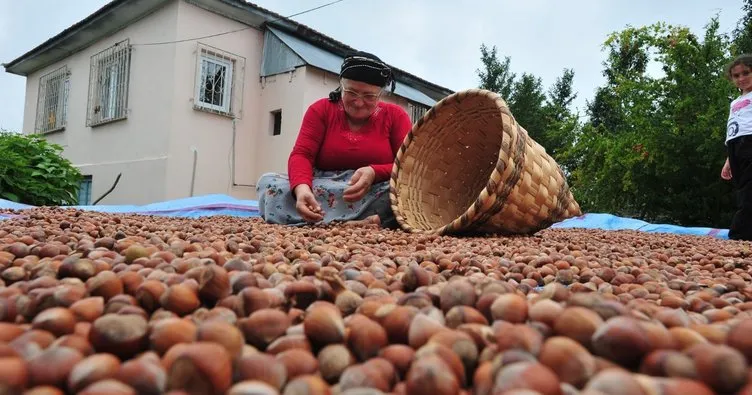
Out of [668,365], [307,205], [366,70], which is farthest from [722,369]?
[366,70]

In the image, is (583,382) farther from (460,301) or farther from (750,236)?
(750,236)

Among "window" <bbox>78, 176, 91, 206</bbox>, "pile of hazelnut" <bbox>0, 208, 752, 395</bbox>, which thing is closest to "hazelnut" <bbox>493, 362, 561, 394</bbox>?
"pile of hazelnut" <bbox>0, 208, 752, 395</bbox>

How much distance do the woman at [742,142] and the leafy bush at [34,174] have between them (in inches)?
243

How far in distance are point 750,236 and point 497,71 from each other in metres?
15.5

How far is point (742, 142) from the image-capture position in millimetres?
3559

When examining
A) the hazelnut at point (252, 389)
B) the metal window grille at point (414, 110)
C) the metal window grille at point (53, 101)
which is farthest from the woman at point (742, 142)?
the metal window grille at point (53, 101)

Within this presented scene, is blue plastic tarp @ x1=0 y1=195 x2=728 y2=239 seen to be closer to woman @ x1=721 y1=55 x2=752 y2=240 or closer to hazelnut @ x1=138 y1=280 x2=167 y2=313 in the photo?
woman @ x1=721 y1=55 x2=752 y2=240

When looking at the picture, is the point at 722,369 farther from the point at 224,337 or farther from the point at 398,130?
the point at 398,130

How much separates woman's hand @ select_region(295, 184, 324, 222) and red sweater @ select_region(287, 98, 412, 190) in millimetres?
266

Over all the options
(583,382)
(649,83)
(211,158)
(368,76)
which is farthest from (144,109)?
(583,382)

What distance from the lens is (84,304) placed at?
0.83 meters

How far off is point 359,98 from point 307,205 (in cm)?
70

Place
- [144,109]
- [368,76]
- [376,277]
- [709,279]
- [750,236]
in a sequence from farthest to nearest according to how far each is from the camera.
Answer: [144,109] < [750,236] < [368,76] < [709,279] < [376,277]

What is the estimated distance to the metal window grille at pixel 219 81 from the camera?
7023mm
